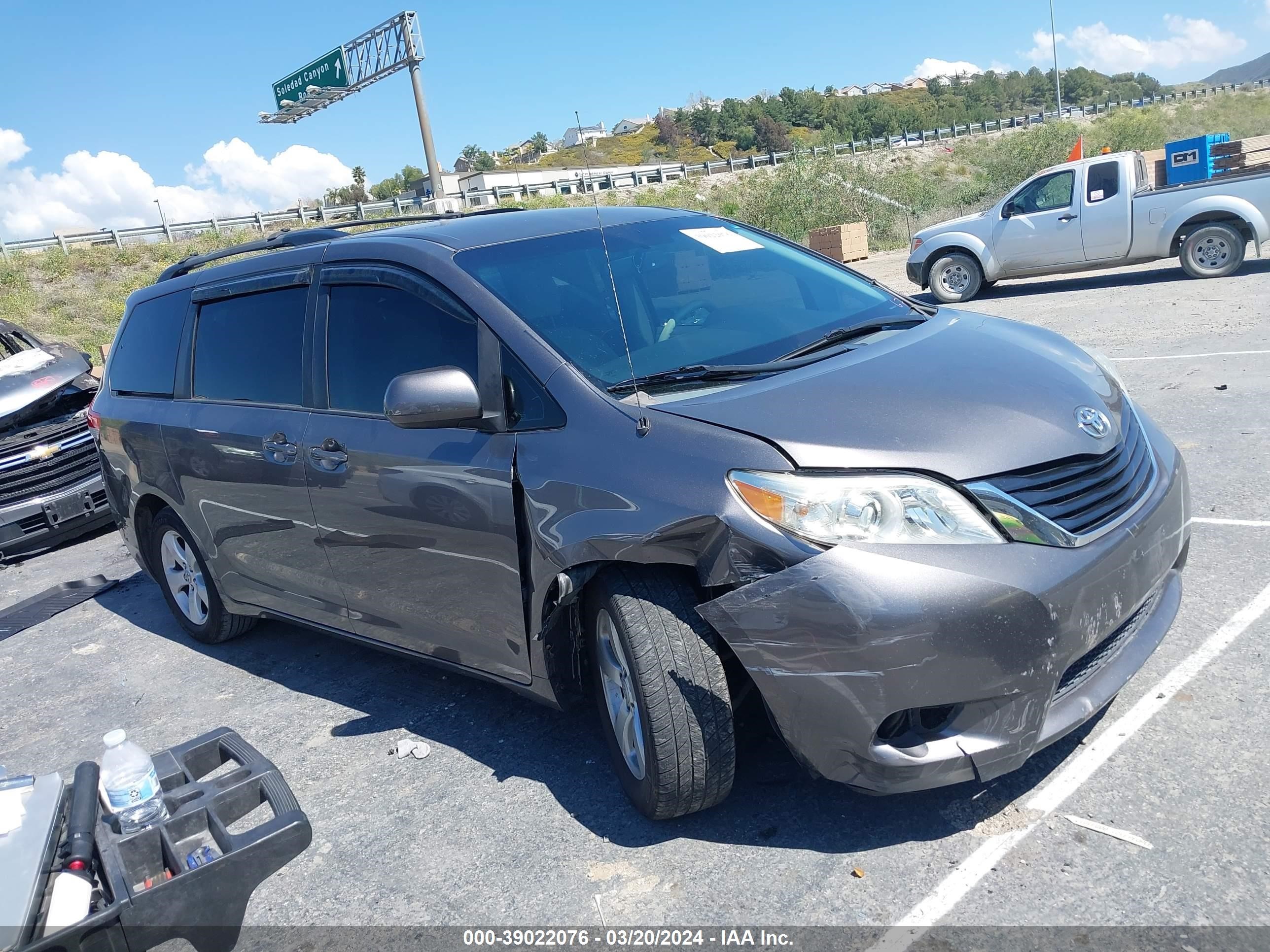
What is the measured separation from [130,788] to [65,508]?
634cm

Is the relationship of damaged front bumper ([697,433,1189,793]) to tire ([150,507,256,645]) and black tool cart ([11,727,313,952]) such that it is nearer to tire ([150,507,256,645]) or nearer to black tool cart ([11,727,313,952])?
black tool cart ([11,727,313,952])

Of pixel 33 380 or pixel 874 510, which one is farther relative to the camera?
pixel 33 380

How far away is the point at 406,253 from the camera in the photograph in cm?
367

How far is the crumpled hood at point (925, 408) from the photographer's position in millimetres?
2596

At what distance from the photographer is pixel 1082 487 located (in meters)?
2.70

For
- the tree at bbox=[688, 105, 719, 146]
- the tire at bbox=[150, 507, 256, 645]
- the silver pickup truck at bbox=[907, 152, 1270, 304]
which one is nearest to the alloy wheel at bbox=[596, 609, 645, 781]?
the tire at bbox=[150, 507, 256, 645]

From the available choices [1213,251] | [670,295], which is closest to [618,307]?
[670,295]

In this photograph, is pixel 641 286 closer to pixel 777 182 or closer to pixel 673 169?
pixel 777 182

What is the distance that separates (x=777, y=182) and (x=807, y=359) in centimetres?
2753

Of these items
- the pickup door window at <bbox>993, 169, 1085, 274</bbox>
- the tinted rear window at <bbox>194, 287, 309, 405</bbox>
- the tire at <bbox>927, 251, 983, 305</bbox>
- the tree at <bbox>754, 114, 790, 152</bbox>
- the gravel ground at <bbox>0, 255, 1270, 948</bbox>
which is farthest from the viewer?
the tree at <bbox>754, 114, 790, 152</bbox>

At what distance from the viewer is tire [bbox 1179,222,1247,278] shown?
12.6m

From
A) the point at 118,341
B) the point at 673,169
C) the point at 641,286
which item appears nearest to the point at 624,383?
the point at 641,286

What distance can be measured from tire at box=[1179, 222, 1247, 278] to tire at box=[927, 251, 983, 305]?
261 centimetres

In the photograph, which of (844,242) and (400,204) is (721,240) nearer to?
(844,242)
